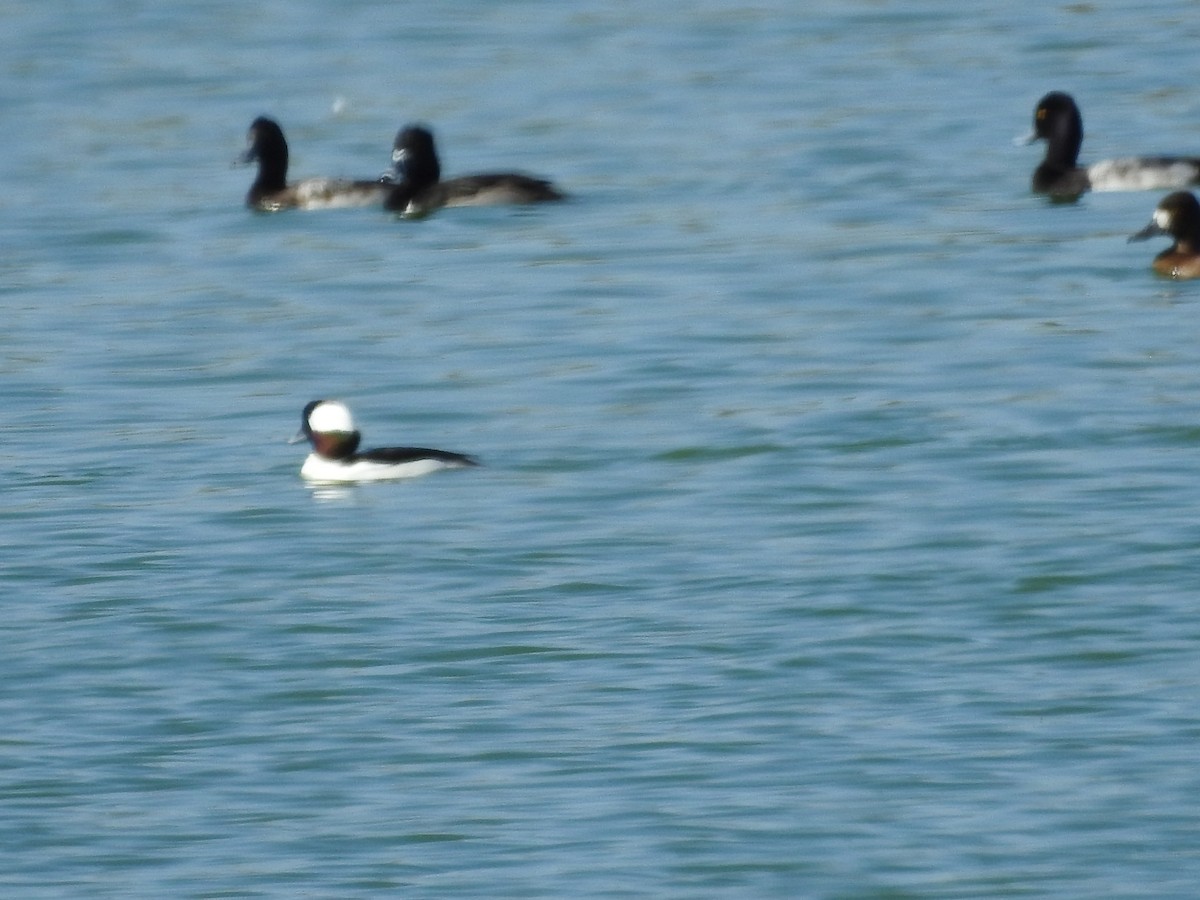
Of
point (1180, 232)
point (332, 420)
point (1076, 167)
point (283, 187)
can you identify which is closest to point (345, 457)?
point (332, 420)

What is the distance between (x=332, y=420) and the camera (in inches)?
561

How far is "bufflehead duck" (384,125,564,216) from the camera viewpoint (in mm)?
21203

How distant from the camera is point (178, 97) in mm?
27062

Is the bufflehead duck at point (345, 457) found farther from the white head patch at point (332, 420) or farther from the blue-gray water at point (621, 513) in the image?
the blue-gray water at point (621, 513)

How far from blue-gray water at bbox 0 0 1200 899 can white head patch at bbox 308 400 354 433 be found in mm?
344

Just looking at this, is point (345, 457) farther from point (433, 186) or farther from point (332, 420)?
point (433, 186)

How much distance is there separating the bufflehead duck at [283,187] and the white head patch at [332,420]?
8.04 metres

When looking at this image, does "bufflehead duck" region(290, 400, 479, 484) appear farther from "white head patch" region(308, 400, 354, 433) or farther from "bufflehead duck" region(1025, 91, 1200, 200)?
"bufflehead duck" region(1025, 91, 1200, 200)

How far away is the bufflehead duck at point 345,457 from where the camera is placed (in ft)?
46.6

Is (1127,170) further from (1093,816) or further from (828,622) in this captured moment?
(1093,816)

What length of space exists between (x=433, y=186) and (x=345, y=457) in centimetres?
772

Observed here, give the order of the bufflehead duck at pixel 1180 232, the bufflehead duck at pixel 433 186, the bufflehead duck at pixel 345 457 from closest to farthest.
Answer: the bufflehead duck at pixel 345 457 < the bufflehead duck at pixel 1180 232 < the bufflehead duck at pixel 433 186

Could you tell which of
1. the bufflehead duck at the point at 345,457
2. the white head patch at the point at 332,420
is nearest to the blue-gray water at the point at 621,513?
the bufflehead duck at the point at 345,457

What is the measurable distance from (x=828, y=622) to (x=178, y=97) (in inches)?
666
